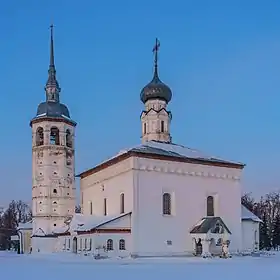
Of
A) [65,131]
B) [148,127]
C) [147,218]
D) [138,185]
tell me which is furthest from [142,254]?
[65,131]

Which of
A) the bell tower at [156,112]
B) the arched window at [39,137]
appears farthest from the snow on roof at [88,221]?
the arched window at [39,137]

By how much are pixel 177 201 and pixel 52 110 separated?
1818 centimetres

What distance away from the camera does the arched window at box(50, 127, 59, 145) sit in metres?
47.0

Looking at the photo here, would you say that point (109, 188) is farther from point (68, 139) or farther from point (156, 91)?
point (68, 139)

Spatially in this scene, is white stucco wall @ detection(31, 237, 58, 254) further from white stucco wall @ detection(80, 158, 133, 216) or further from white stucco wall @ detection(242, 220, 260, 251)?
white stucco wall @ detection(242, 220, 260, 251)

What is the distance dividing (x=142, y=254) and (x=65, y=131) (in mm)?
18547

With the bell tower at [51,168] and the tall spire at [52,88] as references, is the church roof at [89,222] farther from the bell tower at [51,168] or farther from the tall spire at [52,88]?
the tall spire at [52,88]

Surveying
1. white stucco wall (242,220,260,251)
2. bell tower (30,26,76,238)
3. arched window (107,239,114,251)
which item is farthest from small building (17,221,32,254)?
white stucco wall (242,220,260,251)

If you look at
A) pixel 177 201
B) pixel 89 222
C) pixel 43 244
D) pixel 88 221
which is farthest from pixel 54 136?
pixel 177 201

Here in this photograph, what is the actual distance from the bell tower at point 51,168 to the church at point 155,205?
0.68 ft

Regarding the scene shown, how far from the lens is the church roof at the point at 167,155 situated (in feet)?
112

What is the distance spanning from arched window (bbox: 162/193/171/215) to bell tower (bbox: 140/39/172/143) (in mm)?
8757

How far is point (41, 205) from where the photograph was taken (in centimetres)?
4581

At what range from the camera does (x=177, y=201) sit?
34906 mm
